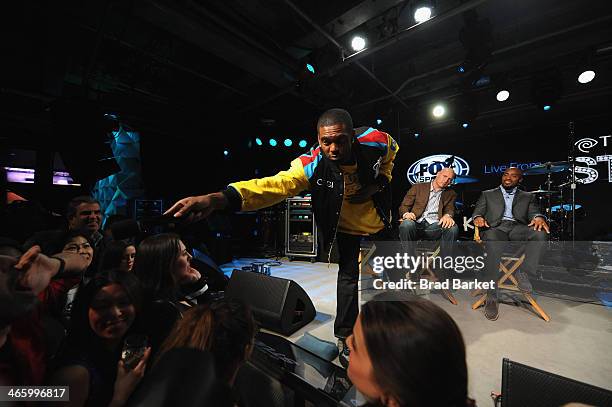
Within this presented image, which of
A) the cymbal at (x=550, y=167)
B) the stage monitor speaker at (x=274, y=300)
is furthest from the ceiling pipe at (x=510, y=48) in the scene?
the stage monitor speaker at (x=274, y=300)

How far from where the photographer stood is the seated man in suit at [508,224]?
291cm

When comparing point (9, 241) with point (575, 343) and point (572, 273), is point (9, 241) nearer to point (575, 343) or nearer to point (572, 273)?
point (575, 343)

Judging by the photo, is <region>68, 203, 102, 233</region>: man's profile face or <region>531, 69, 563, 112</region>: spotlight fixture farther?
<region>531, 69, 563, 112</region>: spotlight fixture

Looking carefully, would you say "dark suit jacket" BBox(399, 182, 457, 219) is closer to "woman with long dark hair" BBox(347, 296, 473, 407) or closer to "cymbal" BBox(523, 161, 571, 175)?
"cymbal" BBox(523, 161, 571, 175)

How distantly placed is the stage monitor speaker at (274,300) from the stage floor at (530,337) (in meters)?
0.12

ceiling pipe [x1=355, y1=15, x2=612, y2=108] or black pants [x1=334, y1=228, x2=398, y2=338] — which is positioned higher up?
ceiling pipe [x1=355, y1=15, x2=612, y2=108]

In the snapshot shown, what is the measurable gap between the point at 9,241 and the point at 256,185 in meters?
1.32

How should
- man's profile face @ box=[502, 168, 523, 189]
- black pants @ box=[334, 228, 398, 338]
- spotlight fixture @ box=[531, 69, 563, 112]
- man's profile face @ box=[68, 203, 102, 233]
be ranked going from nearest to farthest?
black pants @ box=[334, 228, 398, 338] < man's profile face @ box=[68, 203, 102, 233] < man's profile face @ box=[502, 168, 523, 189] < spotlight fixture @ box=[531, 69, 563, 112]

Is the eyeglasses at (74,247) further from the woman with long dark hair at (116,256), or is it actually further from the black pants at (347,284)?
the black pants at (347,284)

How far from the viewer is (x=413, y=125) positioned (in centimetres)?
706

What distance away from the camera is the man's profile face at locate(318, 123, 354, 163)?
1.74 meters

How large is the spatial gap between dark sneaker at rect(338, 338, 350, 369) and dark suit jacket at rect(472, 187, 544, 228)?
2.53m

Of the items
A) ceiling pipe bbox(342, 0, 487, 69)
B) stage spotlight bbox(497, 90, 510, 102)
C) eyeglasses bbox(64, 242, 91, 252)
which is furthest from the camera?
stage spotlight bbox(497, 90, 510, 102)

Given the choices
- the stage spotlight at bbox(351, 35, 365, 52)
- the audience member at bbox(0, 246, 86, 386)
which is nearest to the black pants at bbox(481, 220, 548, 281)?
the stage spotlight at bbox(351, 35, 365, 52)
